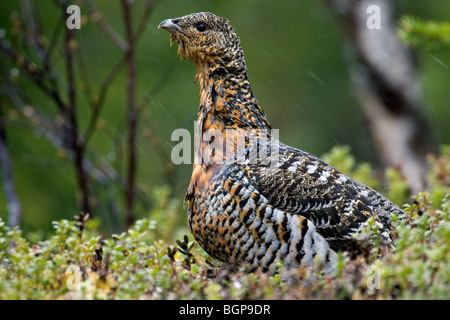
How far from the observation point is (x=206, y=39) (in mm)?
4934

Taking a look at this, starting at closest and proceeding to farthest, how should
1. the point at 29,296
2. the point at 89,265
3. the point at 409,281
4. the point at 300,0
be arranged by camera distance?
the point at 409,281
the point at 29,296
the point at 89,265
the point at 300,0

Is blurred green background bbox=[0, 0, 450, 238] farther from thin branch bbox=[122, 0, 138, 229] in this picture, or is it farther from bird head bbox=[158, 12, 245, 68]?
bird head bbox=[158, 12, 245, 68]

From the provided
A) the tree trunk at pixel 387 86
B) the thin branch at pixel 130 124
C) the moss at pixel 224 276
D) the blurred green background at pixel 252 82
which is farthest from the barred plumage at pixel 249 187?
the blurred green background at pixel 252 82

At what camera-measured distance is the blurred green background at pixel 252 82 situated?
559 inches

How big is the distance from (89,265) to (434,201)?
3.10 metres

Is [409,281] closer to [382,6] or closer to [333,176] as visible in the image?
[333,176]

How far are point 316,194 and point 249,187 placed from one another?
0.53 metres

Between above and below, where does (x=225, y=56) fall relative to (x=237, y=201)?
above

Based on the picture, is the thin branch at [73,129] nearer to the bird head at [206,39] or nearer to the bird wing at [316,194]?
the bird head at [206,39]

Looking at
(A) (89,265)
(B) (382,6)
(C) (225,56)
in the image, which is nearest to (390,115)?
(B) (382,6)

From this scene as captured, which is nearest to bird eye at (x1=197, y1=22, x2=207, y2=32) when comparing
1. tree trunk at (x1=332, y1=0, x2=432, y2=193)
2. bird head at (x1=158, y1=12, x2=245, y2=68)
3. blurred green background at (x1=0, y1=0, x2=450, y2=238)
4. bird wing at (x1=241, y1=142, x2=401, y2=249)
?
bird head at (x1=158, y1=12, x2=245, y2=68)

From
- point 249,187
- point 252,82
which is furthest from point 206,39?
point 252,82

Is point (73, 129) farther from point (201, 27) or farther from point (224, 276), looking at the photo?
point (224, 276)

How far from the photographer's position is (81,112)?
1459cm
